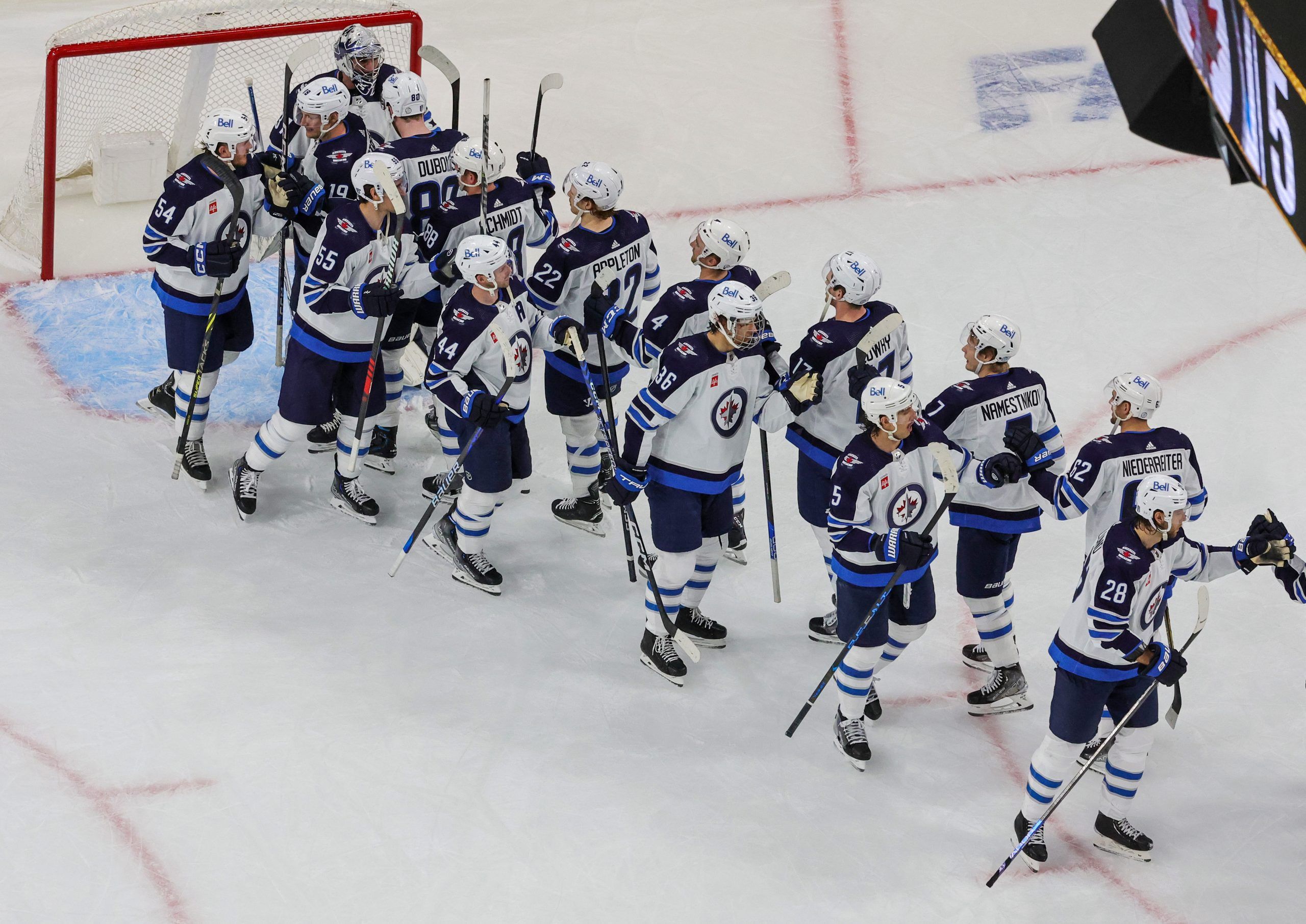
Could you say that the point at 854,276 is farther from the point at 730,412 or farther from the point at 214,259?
the point at 214,259

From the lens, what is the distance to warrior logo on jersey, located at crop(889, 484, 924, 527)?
14.5ft

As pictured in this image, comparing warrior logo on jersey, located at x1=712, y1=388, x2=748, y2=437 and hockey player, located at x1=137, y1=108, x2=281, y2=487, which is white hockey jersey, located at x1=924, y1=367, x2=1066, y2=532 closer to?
warrior logo on jersey, located at x1=712, y1=388, x2=748, y2=437

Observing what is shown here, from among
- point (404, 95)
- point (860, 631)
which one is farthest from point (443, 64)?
point (860, 631)

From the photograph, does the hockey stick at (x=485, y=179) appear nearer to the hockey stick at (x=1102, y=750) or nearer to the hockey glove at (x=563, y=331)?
the hockey glove at (x=563, y=331)

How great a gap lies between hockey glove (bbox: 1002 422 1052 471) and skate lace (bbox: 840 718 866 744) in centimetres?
95

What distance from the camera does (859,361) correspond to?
481 centimetres

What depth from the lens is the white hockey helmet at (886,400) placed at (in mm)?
4293

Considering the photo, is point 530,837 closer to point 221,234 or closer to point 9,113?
point 221,234

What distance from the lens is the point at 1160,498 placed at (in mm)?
3932

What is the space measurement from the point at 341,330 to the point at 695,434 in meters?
1.43

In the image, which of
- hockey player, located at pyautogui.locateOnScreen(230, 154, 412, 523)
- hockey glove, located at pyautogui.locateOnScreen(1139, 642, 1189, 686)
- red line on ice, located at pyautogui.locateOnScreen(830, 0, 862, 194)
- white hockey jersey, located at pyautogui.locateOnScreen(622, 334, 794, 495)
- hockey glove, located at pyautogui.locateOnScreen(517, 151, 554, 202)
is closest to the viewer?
hockey glove, located at pyautogui.locateOnScreen(1139, 642, 1189, 686)

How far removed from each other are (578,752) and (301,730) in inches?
34.0

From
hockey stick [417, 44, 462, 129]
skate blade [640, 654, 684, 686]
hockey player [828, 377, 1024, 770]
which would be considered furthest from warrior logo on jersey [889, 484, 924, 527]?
hockey stick [417, 44, 462, 129]

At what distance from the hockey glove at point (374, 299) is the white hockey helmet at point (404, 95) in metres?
0.85
